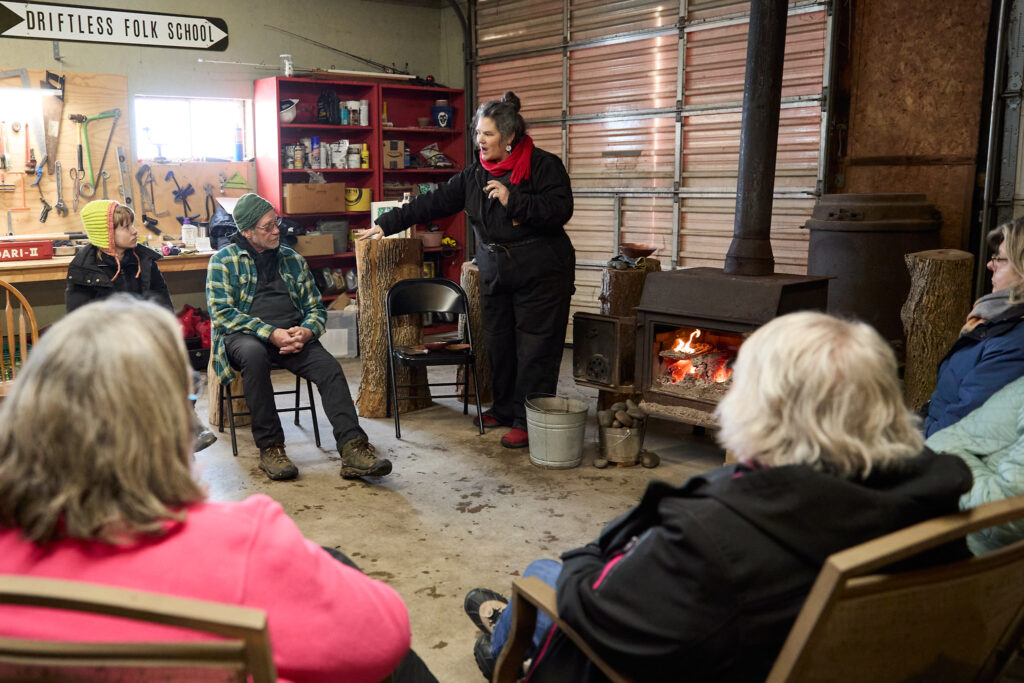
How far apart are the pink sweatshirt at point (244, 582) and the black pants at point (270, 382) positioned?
110 inches

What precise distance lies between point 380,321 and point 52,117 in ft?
10.2

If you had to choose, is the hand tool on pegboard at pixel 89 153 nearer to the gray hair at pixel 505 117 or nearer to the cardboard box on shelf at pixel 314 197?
the cardboard box on shelf at pixel 314 197

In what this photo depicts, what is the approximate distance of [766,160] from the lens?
13.9 feet

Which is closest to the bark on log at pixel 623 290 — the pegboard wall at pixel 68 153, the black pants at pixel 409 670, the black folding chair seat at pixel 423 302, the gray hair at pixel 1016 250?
the black folding chair seat at pixel 423 302

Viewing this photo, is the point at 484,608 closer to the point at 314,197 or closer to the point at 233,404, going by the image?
the point at 233,404

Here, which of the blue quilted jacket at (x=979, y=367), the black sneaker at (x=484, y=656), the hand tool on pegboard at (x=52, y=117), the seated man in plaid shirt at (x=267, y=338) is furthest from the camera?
the hand tool on pegboard at (x=52, y=117)

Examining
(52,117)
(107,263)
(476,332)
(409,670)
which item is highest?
(52,117)

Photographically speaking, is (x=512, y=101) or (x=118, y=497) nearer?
(x=118, y=497)

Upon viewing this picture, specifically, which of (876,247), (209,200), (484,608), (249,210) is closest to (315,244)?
(209,200)

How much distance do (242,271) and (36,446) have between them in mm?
3239

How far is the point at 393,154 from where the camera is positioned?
7598 mm

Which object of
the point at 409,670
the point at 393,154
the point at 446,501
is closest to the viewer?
the point at 409,670

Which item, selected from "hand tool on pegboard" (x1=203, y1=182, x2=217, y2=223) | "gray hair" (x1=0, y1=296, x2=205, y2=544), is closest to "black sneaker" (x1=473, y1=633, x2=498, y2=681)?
"gray hair" (x1=0, y1=296, x2=205, y2=544)

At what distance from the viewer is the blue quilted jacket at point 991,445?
2061 millimetres
